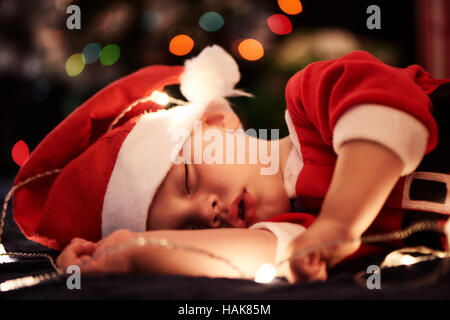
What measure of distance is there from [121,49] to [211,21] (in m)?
0.47

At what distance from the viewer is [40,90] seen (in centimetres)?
236

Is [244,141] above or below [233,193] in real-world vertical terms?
above

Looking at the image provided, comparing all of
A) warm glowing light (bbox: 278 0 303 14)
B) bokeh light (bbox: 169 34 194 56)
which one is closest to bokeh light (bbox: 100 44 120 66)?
bokeh light (bbox: 169 34 194 56)

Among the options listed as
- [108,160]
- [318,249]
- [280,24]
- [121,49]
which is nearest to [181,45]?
[121,49]

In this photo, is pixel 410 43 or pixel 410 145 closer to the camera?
pixel 410 145

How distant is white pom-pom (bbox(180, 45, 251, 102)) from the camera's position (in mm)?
1088

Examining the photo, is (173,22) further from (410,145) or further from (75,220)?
(410,145)

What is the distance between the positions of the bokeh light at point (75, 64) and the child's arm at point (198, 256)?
162cm

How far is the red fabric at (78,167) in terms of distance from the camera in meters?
0.90

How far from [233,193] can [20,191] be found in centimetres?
48

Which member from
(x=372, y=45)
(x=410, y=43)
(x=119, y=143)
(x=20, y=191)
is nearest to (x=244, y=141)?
(x=119, y=143)

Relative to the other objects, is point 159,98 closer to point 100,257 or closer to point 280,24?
point 100,257

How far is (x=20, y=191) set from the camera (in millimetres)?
958
